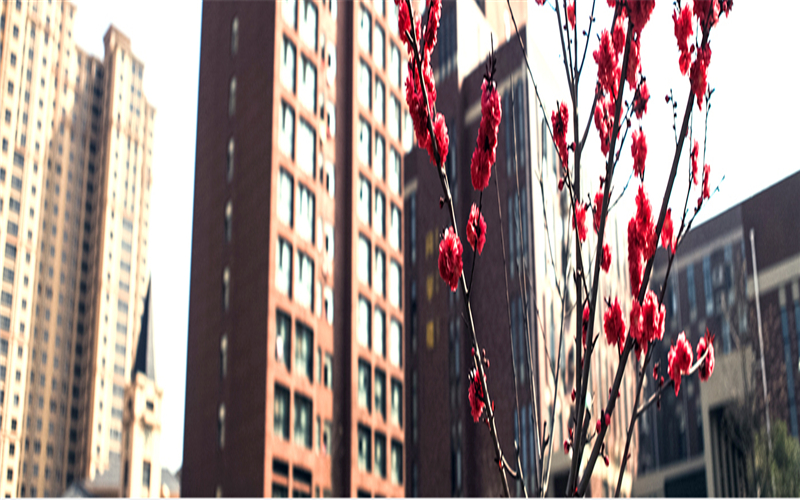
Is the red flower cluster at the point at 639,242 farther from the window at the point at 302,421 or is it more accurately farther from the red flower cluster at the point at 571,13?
the window at the point at 302,421

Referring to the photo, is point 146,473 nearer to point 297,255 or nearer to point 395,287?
point 297,255

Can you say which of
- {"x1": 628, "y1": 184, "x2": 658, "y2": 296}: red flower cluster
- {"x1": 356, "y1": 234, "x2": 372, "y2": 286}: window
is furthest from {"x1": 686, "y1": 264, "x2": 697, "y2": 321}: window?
{"x1": 628, "y1": 184, "x2": 658, "y2": 296}: red flower cluster

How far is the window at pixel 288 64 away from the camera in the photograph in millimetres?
7647

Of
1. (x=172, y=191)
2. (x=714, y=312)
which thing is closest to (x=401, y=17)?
(x=172, y=191)

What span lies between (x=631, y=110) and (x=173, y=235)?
495 centimetres

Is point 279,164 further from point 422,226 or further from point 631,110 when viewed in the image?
point 631,110

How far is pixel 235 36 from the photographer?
6992 millimetres

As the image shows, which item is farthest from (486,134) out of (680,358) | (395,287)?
(395,287)

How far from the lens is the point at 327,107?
26.4 feet

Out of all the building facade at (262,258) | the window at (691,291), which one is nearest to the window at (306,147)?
the building facade at (262,258)

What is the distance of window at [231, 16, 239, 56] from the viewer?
22.7ft

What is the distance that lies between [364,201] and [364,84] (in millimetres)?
1266

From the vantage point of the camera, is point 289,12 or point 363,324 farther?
point 289,12

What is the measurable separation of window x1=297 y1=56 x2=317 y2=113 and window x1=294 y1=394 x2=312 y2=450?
2.85 m
